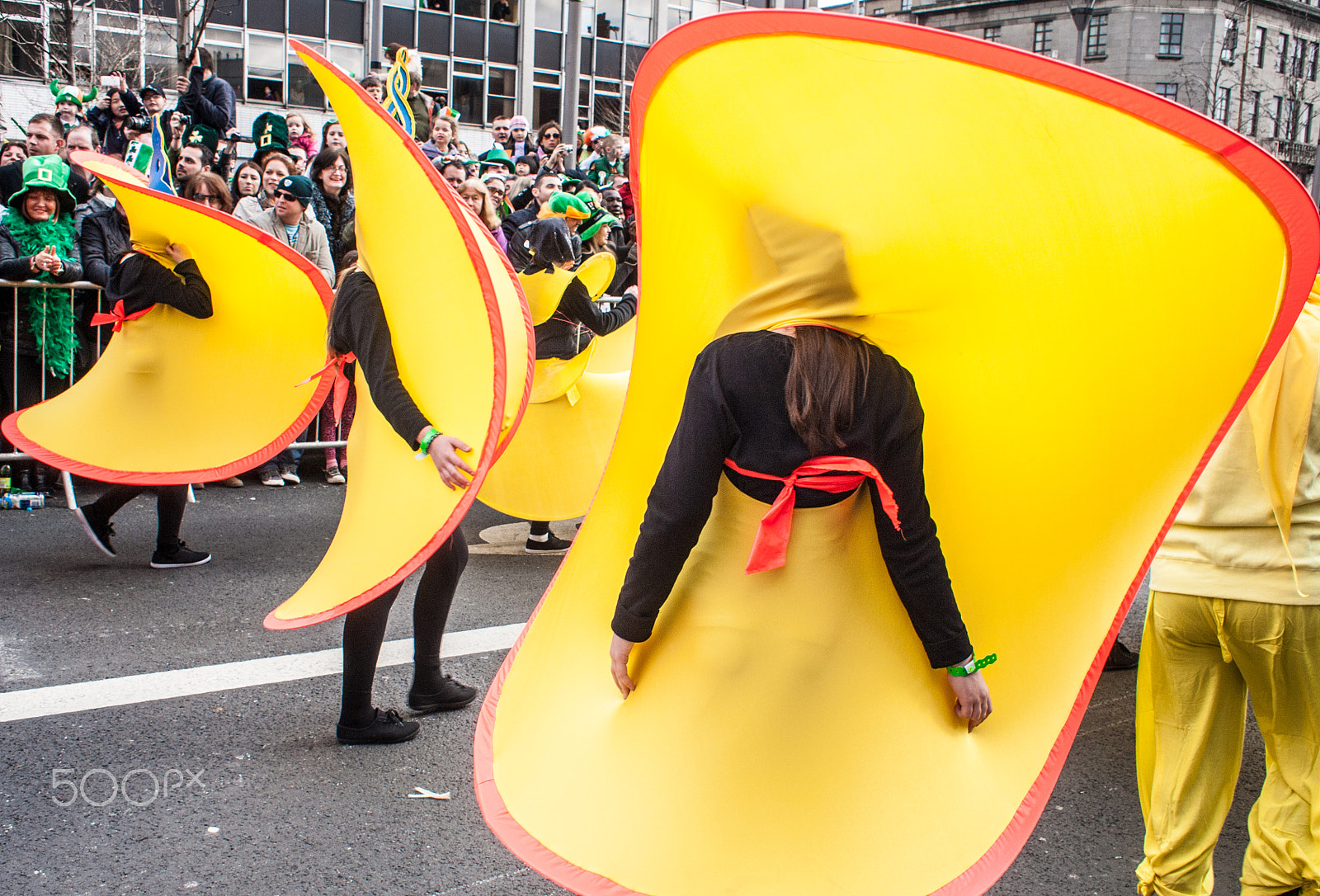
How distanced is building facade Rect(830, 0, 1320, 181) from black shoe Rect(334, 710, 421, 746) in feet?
155

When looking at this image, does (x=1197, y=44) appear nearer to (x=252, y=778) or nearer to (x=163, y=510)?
(x=163, y=510)

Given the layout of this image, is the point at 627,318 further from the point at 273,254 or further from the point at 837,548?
the point at 837,548

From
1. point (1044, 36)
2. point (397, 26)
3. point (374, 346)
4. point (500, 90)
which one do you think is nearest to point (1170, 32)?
point (1044, 36)

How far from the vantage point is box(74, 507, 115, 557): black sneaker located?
5.47 metres

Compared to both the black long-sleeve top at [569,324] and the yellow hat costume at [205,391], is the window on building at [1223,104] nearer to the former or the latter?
the black long-sleeve top at [569,324]

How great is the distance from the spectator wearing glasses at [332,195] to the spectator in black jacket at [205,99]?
3015 mm

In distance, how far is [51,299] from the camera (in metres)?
6.68

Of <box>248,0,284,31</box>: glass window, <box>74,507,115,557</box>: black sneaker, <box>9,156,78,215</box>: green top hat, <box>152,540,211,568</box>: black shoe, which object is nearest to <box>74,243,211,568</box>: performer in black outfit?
<box>74,507,115,557</box>: black sneaker

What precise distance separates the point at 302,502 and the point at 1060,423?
18.6 ft

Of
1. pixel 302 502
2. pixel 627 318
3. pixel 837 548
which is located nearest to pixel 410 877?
pixel 837 548

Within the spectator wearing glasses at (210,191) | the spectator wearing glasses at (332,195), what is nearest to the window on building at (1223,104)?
the spectator wearing glasses at (332,195)

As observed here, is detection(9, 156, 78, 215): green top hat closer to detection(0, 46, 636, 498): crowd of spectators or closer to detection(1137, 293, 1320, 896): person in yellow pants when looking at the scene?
detection(0, 46, 636, 498): crowd of spectators

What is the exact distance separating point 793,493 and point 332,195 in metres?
6.38

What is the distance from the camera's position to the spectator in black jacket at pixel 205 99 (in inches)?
396
